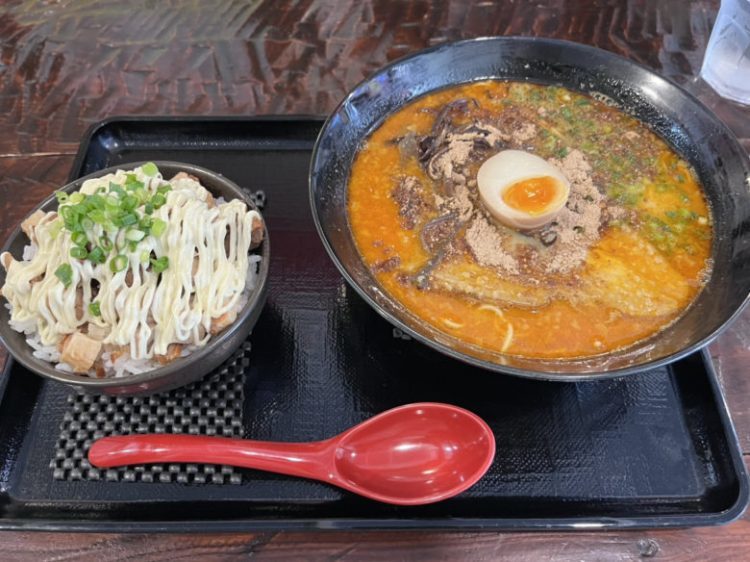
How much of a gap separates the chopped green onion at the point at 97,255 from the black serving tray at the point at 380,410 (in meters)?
0.47

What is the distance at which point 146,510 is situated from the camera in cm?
160

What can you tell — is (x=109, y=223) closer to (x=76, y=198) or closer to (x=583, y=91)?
(x=76, y=198)

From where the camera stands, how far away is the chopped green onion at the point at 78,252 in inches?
64.5

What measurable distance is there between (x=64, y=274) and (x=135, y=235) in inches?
9.0

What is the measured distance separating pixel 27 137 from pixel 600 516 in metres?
2.72

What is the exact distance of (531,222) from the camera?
6.40ft

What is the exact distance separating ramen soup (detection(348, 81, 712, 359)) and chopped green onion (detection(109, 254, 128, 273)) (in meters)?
0.75

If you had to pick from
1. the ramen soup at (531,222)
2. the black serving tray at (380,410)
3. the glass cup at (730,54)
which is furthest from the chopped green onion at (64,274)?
the glass cup at (730,54)

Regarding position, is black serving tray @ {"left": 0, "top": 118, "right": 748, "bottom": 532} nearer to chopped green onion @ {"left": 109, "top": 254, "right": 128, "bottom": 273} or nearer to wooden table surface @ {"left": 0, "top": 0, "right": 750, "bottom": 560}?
wooden table surface @ {"left": 0, "top": 0, "right": 750, "bottom": 560}

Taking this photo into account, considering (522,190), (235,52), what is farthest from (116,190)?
A: (235,52)

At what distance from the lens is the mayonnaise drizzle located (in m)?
1.62

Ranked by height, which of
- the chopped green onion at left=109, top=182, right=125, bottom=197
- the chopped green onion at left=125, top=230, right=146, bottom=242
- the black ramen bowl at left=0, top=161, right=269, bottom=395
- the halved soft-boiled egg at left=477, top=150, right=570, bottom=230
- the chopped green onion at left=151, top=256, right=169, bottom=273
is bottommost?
the black ramen bowl at left=0, top=161, right=269, bottom=395

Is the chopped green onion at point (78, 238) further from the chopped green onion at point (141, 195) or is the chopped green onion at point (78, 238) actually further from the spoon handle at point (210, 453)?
the spoon handle at point (210, 453)

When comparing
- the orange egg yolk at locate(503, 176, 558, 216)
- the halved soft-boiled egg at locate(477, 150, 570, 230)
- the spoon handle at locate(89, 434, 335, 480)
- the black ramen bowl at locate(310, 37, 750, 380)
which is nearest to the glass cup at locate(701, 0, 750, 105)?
the black ramen bowl at locate(310, 37, 750, 380)
